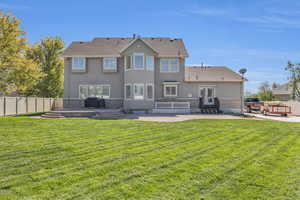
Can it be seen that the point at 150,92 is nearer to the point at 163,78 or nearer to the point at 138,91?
the point at 138,91

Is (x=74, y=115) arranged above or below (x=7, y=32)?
below

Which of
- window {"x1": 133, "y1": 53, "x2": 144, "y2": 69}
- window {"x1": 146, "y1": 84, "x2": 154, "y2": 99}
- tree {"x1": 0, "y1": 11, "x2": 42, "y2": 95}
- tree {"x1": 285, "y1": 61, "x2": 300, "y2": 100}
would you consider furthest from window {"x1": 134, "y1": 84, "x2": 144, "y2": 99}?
tree {"x1": 285, "y1": 61, "x2": 300, "y2": 100}

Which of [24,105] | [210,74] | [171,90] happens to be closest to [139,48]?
[171,90]

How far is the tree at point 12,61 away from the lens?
842 inches

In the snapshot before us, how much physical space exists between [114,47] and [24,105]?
38.2ft

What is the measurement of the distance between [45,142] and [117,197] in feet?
15.4

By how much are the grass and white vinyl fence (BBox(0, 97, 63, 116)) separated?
1363 centimetres

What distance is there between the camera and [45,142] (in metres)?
7.09

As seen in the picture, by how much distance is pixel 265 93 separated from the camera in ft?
172

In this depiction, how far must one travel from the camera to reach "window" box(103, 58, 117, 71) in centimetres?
2408

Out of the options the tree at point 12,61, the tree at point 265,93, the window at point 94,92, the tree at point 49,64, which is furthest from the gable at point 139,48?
the tree at point 265,93

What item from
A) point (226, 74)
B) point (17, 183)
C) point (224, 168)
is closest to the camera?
point (17, 183)

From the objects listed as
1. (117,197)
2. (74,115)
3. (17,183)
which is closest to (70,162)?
(17,183)

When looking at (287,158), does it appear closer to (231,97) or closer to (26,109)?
(231,97)
